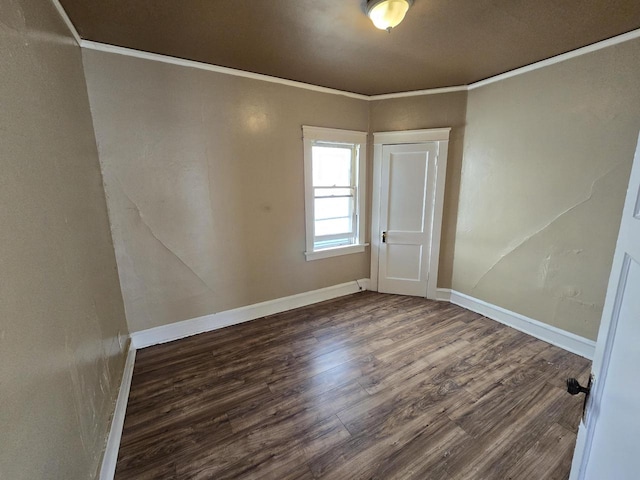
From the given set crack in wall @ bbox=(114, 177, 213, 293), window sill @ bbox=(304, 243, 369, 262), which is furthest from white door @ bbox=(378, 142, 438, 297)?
crack in wall @ bbox=(114, 177, 213, 293)

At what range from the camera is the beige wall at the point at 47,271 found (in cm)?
80

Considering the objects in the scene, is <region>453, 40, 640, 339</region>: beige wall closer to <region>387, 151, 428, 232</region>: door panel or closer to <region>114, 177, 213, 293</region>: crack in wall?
<region>387, 151, 428, 232</region>: door panel

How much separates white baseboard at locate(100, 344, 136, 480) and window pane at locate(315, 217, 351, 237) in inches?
90.0

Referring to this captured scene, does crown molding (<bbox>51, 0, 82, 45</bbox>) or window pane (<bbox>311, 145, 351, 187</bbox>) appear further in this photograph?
window pane (<bbox>311, 145, 351, 187</bbox>)

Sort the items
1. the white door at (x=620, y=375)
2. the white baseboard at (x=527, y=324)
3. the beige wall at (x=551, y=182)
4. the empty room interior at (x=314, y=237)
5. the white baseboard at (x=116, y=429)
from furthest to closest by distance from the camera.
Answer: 1. the white baseboard at (x=527, y=324)
2. the beige wall at (x=551, y=182)
3. the white baseboard at (x=116, y=429)
4. the empty room interior at (x=314, y=237)
5. the white door at (x=620, y=375)

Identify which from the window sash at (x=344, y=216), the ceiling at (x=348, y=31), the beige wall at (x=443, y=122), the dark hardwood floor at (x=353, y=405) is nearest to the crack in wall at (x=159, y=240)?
the dark hardwood floor at (x=353, y=405)

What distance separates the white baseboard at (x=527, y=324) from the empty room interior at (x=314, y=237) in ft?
0.08

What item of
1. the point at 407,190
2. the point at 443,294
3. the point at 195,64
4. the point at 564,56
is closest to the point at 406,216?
the point at 407,190

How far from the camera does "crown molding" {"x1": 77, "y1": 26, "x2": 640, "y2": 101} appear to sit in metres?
2.01

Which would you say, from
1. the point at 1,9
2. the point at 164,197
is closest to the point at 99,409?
the point at 164,197

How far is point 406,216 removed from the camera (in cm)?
346

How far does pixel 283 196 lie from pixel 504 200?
2.38 meters

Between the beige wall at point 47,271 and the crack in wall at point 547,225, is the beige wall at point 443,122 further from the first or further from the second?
the beige wall at point 47,271

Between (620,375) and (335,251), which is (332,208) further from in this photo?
(620,375)
